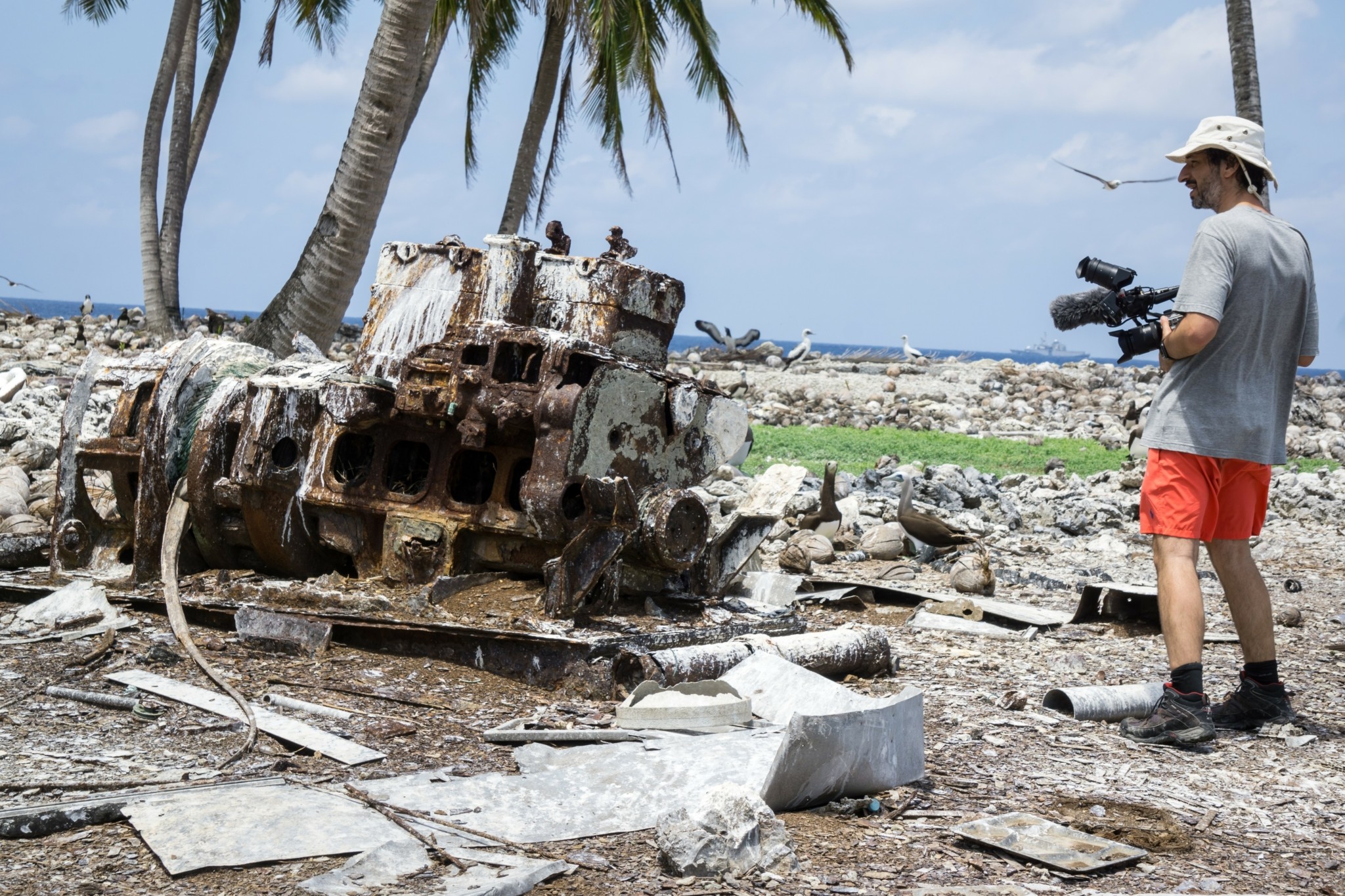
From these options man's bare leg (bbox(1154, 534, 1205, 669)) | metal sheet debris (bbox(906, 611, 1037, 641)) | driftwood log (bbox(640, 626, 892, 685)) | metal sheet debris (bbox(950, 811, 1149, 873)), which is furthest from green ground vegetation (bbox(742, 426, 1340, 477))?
metal sheet debris (bbox(950, 811, 1149, 873))

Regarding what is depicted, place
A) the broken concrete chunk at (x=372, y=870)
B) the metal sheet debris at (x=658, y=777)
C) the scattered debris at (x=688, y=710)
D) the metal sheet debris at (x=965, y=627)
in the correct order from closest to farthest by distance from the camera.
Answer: the broken concrete chunk at (x=372, y=870) < the metal sheet debris at (x=658, y=777) < the scattered debris at (x=688, y=710) < the metal sheet debris at (x=965, y=627)

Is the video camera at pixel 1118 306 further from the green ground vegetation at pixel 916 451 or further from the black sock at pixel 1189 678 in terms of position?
the green ground vegetation at pixel 916 451

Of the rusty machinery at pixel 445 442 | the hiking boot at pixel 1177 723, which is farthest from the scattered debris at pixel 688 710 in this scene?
the hiking boot at pixel 1177 723

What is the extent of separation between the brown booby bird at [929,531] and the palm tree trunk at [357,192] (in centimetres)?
400

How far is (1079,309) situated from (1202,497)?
875 mm

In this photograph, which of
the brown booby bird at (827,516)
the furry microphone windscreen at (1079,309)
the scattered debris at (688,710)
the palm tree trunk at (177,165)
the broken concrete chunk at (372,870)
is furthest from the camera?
the palm tree trunk at (177,165)

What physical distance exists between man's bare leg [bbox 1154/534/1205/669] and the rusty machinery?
1696mm

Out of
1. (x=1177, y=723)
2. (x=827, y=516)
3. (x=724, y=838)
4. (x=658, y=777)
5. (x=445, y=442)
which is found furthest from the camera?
(x=827, y=516)

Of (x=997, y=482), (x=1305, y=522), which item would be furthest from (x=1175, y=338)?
(x=997, y=482)

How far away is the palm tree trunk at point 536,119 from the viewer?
1430cm

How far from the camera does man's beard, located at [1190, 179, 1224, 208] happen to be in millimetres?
3994

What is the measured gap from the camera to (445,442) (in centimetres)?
501

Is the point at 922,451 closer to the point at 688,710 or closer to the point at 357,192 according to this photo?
the point at 357,192

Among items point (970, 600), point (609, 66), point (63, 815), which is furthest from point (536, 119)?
point (63, 815)
